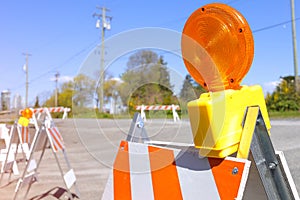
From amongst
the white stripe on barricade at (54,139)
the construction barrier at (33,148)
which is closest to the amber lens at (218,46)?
the construction barrier at (33,148)

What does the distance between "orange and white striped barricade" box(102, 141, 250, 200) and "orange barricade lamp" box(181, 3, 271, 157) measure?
0.10 m

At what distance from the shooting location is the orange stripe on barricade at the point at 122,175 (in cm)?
176

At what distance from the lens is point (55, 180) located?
4957 mm

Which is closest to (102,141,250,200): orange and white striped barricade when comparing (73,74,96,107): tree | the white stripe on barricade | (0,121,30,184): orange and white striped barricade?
(73,74,96,107): tree

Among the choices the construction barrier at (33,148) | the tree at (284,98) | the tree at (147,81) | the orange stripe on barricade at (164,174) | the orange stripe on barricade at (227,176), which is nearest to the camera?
the orange stripe on barricade at (227,176)

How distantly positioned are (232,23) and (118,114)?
0.75 metres

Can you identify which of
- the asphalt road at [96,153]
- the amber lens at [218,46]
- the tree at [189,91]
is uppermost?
the amber lens at [218,46]

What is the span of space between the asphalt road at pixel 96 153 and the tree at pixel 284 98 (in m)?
11.9

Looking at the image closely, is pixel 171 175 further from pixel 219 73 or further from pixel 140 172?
pixel 219 73

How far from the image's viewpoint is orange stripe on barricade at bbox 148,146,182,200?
1.49m

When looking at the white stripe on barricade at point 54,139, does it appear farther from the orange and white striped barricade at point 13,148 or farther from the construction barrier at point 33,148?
the orange and white striped barricade at point 13,148

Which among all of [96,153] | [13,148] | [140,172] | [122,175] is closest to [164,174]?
[140,172]

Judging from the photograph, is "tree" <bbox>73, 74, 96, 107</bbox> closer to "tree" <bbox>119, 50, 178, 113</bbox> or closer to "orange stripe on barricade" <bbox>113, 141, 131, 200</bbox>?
"tree" <bbox>119, 50, 178, 113</bbox>

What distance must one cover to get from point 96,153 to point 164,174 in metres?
0.46
